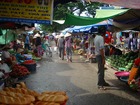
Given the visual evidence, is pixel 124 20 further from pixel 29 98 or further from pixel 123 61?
pixel 29 98

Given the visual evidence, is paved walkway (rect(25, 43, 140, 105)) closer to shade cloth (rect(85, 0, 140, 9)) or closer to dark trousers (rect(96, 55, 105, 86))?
dark trousers (rect(96, 55, 105, 86))

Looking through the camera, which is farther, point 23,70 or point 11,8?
point 23,70

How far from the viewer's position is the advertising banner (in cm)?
564

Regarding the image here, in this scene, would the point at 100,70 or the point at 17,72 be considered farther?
the point at 17,72

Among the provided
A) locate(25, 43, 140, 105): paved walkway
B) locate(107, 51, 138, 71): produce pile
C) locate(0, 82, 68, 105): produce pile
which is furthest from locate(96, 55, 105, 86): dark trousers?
locate(0, 82, 68, 105): produce pile

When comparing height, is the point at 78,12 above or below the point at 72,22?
above

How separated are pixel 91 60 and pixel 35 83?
26.8 feet

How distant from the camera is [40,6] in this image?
565cm

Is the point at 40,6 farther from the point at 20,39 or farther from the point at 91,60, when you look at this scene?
the point at 20,39

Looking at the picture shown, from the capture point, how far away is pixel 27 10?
5727 mm

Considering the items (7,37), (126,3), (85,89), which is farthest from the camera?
(7,37)

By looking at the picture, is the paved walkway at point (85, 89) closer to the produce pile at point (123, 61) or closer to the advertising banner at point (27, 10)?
the produce pile at point (123, 61)

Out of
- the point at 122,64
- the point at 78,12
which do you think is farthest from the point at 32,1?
the point at 78,12

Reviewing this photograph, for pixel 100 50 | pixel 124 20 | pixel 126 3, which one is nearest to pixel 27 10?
pixel 126 3
